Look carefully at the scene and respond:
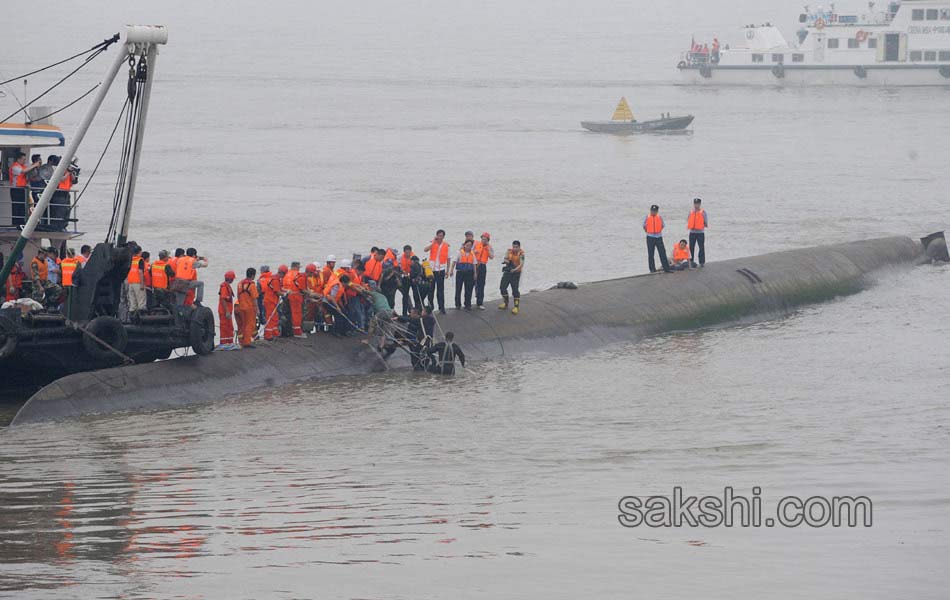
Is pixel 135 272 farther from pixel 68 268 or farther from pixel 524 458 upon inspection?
pixel 524 458

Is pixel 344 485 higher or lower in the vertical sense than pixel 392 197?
lower

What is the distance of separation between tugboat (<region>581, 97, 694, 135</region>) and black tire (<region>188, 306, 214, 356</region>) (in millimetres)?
73576

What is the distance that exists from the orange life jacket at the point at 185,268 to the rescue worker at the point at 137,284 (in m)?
0.74

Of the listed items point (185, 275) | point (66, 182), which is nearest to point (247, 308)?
point (185, 275)

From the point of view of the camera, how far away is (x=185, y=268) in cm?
2544

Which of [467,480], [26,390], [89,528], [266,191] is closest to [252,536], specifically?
[89,528]

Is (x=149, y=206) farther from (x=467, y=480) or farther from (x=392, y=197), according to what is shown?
(x=467, y=480)

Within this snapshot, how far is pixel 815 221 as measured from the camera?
5716 centimetres

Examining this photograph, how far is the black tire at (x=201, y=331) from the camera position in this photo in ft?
81.8

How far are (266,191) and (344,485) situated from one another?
4575 centimetres

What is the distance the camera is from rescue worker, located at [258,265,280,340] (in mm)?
26891

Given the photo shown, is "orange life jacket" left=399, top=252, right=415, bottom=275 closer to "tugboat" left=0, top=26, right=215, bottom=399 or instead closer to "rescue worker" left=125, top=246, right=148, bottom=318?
"tugboat" left=0, top=26, right=215, bottom=399

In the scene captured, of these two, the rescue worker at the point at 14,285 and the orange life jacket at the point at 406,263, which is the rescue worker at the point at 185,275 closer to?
the rescue worker at the point at 14,285

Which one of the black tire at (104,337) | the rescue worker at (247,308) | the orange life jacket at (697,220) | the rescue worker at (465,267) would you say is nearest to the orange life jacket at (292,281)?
the rescue worker at (247,308)
